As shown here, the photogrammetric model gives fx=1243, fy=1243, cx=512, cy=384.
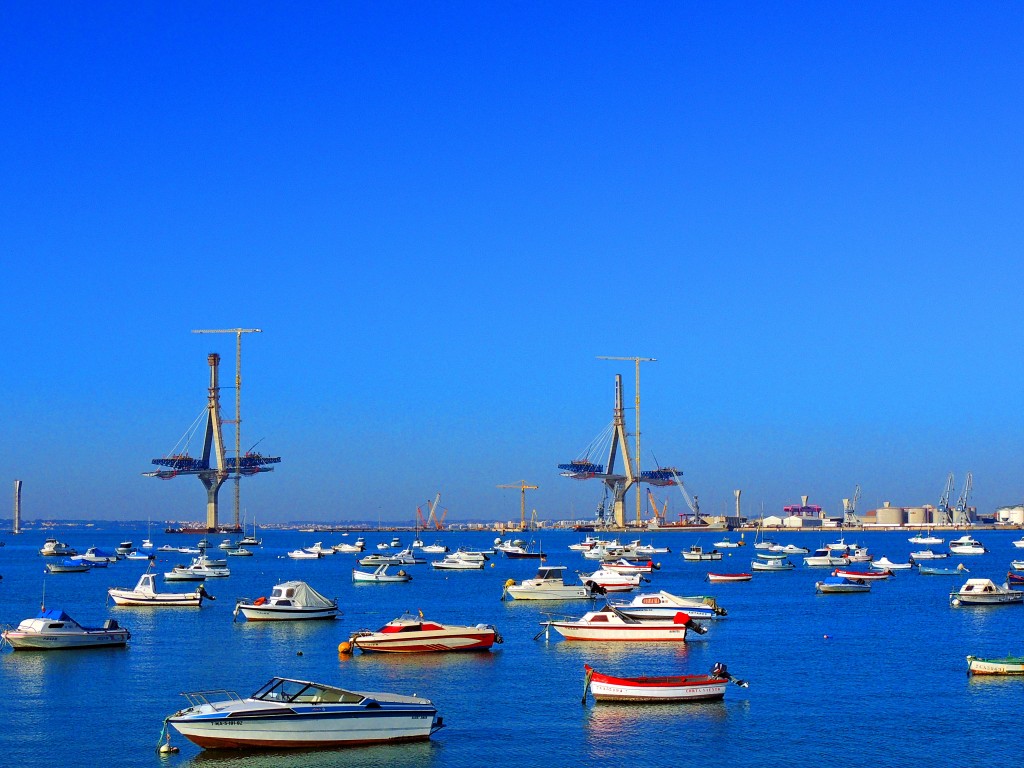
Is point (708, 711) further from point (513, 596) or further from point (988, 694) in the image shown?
point (513, 596)

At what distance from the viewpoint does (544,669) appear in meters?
42.0

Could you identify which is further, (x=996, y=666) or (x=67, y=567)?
(x=67, y=567)

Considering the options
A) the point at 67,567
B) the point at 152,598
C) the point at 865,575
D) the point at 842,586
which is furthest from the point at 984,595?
the point at 67,567

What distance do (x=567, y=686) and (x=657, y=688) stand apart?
4.71 meters

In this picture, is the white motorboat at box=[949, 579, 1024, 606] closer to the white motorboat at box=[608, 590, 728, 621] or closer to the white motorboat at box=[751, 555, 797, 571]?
the white motorboat at box=[608, 590, 728, 621]

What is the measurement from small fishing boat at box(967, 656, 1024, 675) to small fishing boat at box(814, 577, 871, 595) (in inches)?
1521

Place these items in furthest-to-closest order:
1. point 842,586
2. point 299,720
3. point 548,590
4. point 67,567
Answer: point 67,567, point 842,586, point 548,590, point 299,720

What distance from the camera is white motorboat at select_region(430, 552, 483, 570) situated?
114m

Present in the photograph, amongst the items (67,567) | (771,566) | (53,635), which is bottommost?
(771,566)

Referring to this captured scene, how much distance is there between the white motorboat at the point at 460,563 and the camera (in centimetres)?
11350

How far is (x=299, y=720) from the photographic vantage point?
28.6 meters

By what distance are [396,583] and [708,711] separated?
60.6m

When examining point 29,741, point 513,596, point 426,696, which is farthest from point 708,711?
point 513,596

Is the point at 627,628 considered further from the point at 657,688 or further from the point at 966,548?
the point at 966,548
